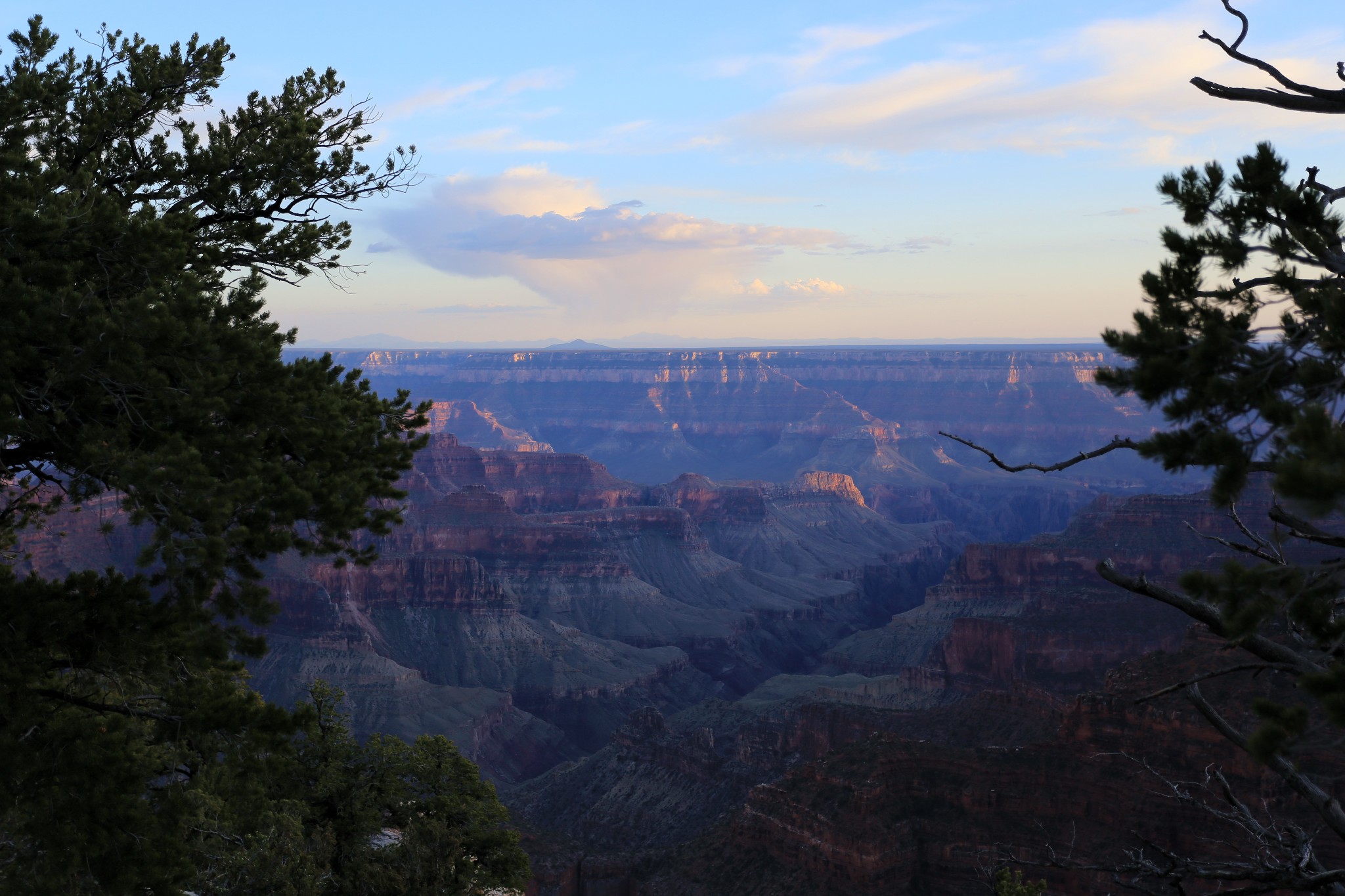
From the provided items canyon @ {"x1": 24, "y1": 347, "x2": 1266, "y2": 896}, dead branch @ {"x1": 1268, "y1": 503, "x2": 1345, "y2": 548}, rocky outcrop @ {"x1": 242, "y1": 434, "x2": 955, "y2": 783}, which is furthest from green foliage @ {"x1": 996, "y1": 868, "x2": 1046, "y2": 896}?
rocky outcrop @ {"x1": 242, "y1": 434, "x2": 955, "y2": 783}

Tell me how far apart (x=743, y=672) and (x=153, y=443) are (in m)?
121

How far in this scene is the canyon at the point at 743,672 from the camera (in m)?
44.1

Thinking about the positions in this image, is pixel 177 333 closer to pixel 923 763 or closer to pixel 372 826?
pixel 372 826

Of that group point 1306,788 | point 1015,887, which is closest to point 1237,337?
point 1306,788

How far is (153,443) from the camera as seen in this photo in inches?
510

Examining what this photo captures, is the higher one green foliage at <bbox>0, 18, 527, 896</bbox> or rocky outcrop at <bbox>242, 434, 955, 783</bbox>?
green foliage at <bbox>0, 18, 527, 896</bbox>

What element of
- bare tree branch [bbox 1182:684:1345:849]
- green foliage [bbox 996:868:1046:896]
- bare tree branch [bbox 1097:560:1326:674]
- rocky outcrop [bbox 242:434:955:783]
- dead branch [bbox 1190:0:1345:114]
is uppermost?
dead branch [bbox 1190:0:1345:114]

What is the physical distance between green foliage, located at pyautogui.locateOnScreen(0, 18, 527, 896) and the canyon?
2288 millimetres

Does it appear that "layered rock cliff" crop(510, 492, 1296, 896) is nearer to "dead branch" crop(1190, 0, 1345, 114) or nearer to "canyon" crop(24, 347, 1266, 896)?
"canyon" crop(24, 347, 1266, 896)

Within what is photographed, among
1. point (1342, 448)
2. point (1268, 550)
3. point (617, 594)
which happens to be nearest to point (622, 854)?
point (1268, 550)

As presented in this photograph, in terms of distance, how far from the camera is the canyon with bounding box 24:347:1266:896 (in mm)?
44062

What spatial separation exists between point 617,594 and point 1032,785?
102513mm

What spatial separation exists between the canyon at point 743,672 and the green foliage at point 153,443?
2.29 metres

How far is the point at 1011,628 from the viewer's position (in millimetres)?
95938
